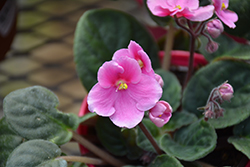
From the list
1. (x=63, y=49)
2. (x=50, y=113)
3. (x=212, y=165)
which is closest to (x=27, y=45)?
Result: (x=63, y=49)

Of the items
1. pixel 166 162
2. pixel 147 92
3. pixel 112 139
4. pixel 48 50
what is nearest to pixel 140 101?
pixel 147 92

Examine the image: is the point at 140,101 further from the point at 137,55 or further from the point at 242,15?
the point at 242,15

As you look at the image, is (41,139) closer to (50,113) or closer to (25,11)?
(50,113)

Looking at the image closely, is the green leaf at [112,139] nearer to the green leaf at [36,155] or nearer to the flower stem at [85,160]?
the flower stem at [85,160]

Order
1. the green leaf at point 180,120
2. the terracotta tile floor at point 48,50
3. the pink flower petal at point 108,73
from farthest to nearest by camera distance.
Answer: the terracotta tile floor at point 48,50 → the green leaf at point 180,120 → the pink flower petal at point 108,73

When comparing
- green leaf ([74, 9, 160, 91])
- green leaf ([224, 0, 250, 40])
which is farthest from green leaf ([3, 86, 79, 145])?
green leaf ([224, 0, 250, 40])

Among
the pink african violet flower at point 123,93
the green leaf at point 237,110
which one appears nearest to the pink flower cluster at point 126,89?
the pink african violet flower at point 123,93

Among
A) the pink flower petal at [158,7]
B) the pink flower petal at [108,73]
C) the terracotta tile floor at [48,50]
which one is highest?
the pink flower petal at [158,7]
